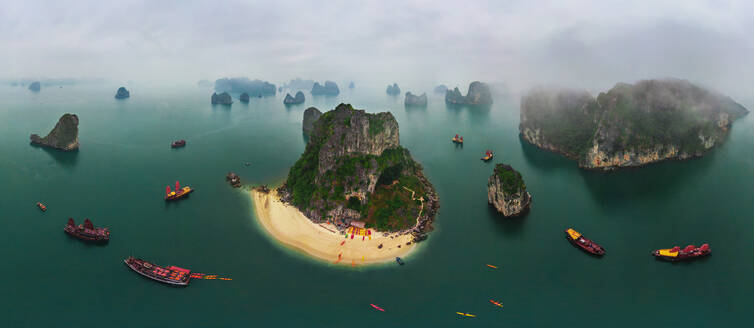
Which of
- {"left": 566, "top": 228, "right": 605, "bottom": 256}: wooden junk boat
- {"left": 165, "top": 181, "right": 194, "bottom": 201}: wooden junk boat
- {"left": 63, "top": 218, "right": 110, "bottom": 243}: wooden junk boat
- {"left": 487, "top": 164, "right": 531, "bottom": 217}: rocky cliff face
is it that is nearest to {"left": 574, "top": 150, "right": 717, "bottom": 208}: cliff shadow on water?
{"left": 566, "top": 228, "right": 605, "bottom": 256}: wooden junk boat

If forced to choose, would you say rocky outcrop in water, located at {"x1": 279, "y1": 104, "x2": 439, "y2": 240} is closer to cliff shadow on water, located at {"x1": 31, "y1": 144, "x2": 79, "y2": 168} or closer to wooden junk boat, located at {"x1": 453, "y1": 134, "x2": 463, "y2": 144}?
wooden junk boat, located at {"x1": 453, "y1": 134, "x2": 463, "y2": 144}

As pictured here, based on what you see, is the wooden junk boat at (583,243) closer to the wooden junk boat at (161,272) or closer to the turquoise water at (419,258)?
the turquoise water at (419,258)

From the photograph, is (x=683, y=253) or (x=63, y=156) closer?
(x=683, y=253)

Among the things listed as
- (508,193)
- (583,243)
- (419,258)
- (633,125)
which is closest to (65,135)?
(419,258)

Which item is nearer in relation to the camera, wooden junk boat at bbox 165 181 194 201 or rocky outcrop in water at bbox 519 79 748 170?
wooden junk boat at bbox 165 181 194 201

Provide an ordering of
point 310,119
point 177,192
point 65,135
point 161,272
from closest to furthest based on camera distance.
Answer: point 161,272, point 177,192, point 65,135, point 310,119

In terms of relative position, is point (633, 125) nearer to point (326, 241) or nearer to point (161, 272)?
point (326, 241)

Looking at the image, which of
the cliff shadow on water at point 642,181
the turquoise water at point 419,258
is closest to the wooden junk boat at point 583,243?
the turquoise water at point 419,258
